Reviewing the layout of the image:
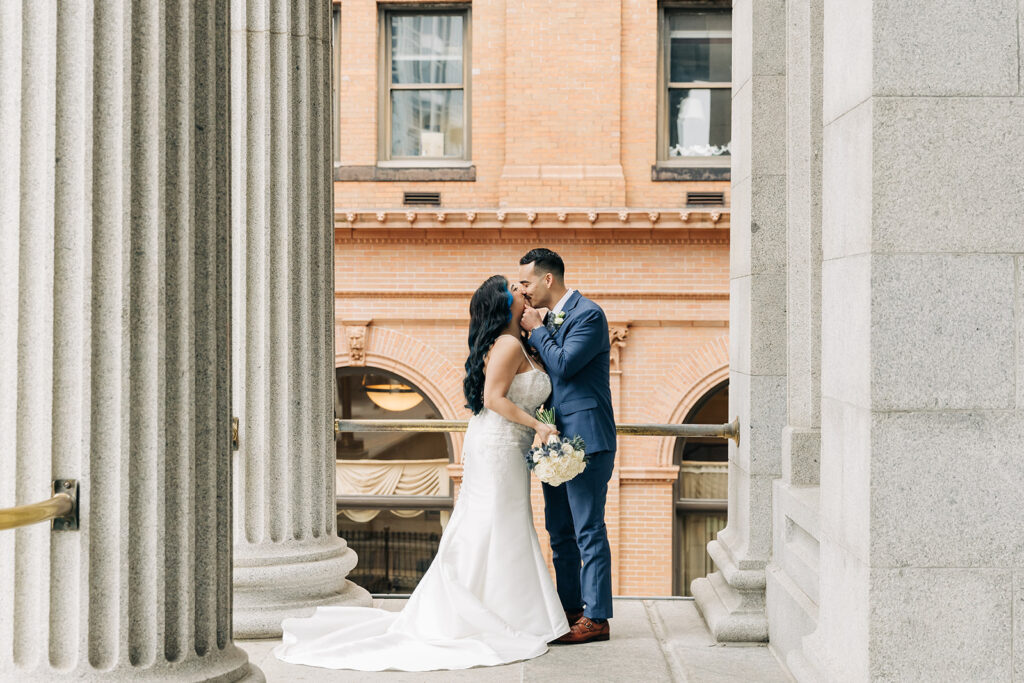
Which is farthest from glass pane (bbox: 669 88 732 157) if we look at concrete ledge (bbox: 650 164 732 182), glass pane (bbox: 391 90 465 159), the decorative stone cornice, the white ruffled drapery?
the white ruffled drapery

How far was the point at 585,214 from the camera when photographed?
16.7 metres

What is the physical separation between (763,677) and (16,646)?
334 cm

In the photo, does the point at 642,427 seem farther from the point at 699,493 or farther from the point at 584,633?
the point at 699,493

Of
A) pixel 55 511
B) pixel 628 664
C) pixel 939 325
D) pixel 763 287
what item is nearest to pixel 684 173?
pixel 763 287

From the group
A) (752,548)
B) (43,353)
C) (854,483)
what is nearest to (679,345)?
(752,548)

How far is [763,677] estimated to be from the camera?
5.17 m

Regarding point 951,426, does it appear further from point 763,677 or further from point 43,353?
point 43,353

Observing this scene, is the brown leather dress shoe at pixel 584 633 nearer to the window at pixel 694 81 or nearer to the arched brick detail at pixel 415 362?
the arched brick detail at pixel 415 362

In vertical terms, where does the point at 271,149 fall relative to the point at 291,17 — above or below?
below

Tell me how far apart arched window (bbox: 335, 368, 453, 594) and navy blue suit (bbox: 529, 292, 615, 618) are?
40.0 ft

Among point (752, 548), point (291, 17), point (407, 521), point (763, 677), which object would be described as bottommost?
point (407, 521)

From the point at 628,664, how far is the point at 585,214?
11792mm

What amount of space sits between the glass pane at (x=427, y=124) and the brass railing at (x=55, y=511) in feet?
50.2

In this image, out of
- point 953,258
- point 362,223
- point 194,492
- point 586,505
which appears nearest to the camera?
point 194,492
